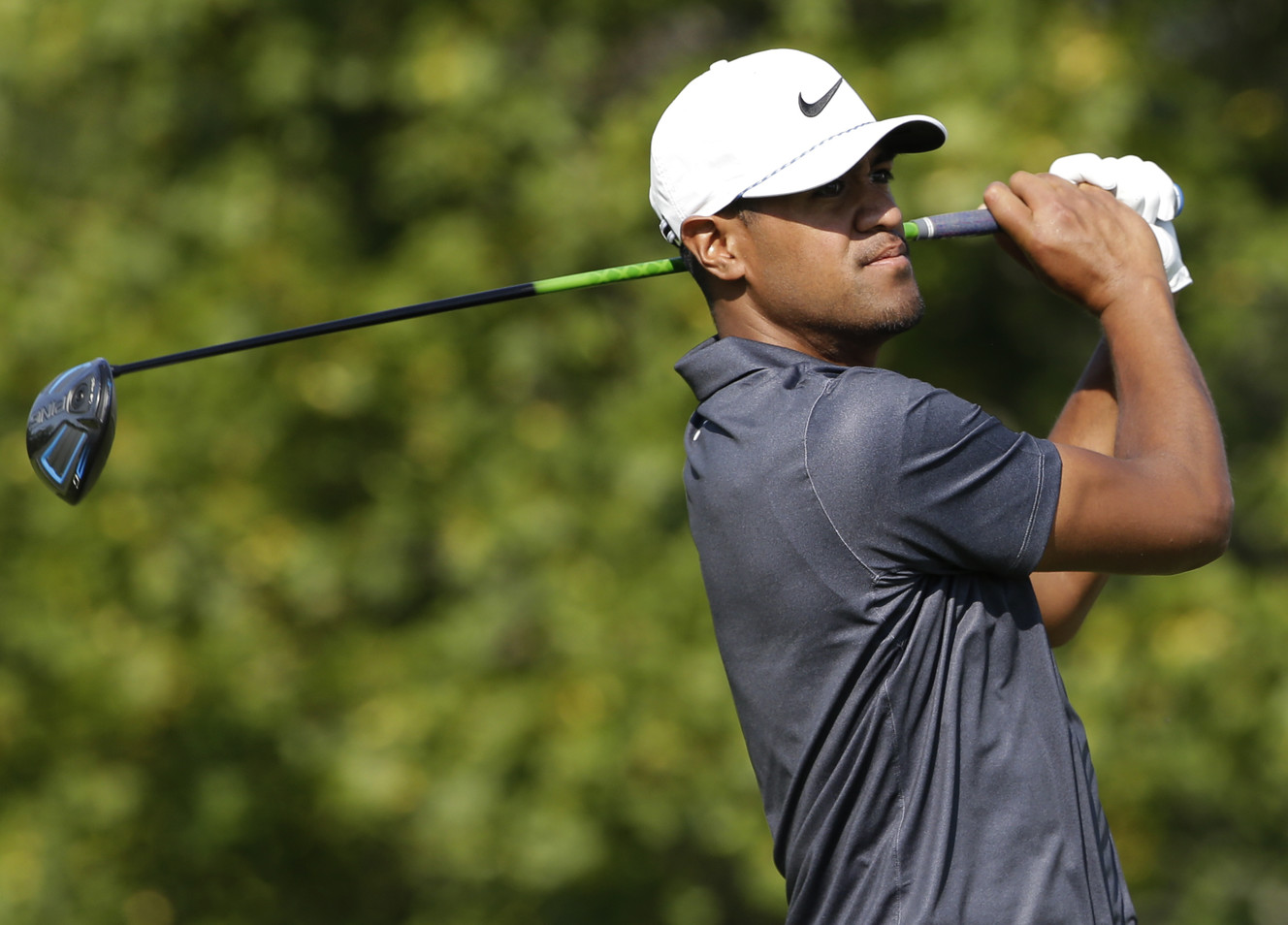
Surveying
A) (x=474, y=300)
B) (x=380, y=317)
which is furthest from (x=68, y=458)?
(x=474, y=300)

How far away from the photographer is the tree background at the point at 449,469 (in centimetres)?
557

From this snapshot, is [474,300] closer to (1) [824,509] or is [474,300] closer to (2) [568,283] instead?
(2) [568,283]

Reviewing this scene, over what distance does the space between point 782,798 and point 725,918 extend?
4.88 m

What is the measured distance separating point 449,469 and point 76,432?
3460 millimetres

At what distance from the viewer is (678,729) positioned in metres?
5.60

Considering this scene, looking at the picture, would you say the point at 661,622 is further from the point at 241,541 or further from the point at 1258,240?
the point at 1258,240

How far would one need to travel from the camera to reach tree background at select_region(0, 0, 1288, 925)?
5574mm

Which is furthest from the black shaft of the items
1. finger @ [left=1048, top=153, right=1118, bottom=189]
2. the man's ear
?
finger @ [left=1048, top=153, right=1118, bottom=189]

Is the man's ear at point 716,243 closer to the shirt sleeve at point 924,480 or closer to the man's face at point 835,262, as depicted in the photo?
the man's face at point 835,262

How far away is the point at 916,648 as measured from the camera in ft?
6.55

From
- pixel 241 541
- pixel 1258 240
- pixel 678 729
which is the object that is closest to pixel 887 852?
pixel 678 729

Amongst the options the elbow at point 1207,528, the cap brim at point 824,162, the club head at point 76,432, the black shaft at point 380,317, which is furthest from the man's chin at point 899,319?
the club head at point 76,432

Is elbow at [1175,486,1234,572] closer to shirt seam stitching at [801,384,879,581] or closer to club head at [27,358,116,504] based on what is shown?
shirt seam stitching at [801,384,879,581]

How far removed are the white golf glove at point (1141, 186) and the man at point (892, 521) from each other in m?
0.15
